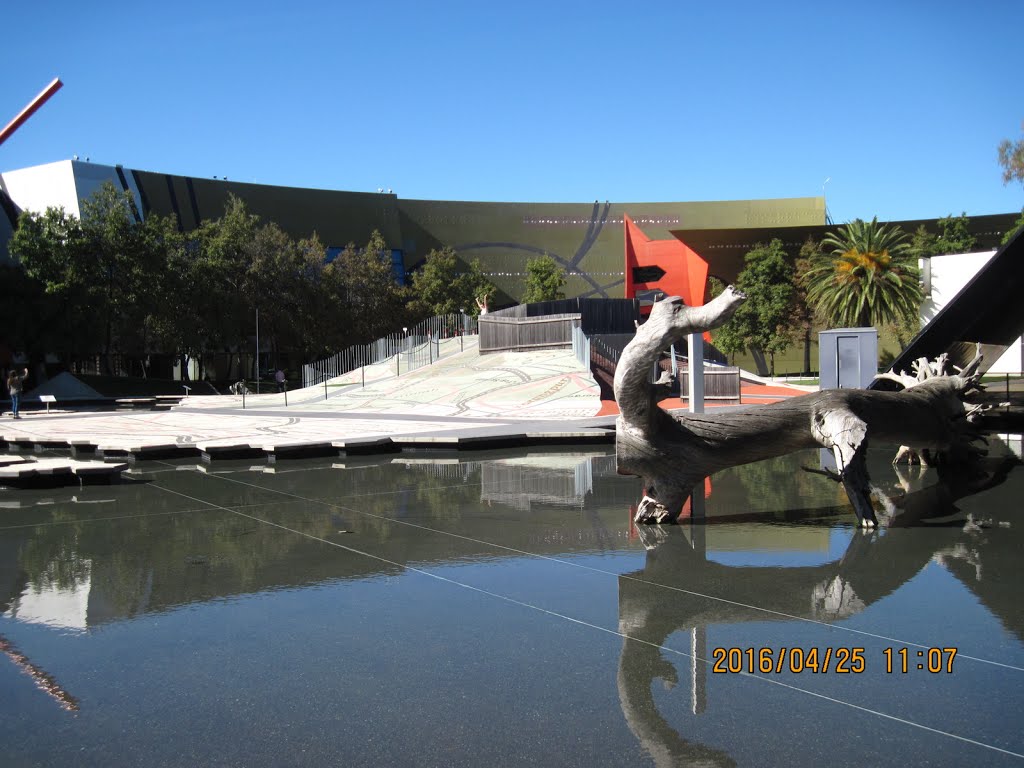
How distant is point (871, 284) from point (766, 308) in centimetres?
975

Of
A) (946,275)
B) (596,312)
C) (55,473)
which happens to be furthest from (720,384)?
(946,275)

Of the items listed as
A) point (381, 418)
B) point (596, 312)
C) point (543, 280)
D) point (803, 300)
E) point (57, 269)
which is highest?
point (543, 280)

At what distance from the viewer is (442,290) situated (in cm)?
5622

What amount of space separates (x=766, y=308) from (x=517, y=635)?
1871 inches

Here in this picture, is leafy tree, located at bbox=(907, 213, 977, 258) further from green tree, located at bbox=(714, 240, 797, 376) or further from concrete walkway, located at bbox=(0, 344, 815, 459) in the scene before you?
concrete walkway, located at bbox=(0, 344, 815, 459)

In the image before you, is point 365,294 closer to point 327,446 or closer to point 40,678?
point 327,446

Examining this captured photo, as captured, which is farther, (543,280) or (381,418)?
(543,280)

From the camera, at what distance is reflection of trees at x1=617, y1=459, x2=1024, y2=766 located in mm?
3576

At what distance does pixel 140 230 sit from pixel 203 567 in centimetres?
3885

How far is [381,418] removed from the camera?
20.3 m

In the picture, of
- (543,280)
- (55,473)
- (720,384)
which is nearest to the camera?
(55,473)

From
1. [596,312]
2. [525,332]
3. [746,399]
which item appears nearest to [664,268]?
[596,312]

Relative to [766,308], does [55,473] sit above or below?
below
